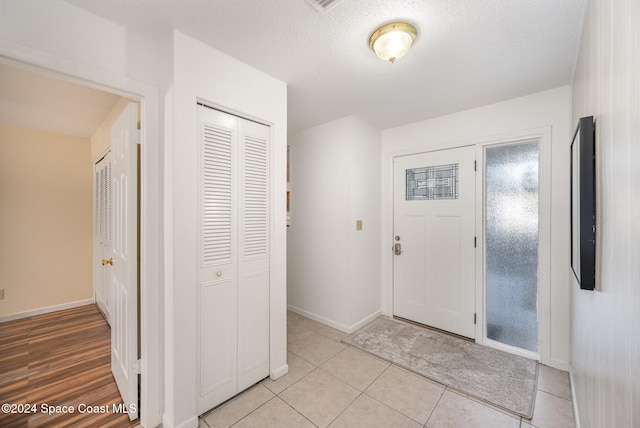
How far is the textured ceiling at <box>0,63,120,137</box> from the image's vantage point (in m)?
2.13

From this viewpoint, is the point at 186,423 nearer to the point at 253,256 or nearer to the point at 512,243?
the point at 253,256

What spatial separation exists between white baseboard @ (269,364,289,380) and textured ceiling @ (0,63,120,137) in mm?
2815

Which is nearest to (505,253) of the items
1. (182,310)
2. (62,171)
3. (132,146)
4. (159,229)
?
(182,310)

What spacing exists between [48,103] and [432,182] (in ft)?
13.6

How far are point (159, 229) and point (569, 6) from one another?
2734mm

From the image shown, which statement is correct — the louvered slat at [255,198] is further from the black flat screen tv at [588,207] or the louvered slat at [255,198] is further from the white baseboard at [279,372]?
the black flat screen tv at [588,207]

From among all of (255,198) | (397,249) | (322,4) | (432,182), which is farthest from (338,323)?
(322,4)

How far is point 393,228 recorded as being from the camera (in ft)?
11.2

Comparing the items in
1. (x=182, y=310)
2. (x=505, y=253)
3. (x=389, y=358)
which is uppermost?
(x=505, y=253)

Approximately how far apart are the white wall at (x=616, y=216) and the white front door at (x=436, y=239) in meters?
1.58

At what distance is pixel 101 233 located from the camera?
3.45 metres

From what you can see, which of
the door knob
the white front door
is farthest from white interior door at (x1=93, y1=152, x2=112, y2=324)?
the white front door

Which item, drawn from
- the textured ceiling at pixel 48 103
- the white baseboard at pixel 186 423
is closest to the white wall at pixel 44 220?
the textured ceiling at pixel 48 103

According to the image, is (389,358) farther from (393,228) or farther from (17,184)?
(17,184)
